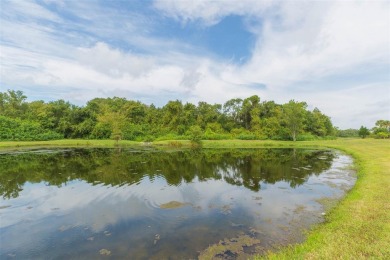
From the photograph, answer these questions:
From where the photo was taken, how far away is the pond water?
8086 mm

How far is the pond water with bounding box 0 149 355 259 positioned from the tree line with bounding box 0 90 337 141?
33522 millimetres

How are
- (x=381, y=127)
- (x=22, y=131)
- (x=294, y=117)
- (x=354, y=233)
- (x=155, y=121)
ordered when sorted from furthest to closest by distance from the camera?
1. (x=381, y=127)
2. (x=155, y=121)
3. (x=294, y=117)
4. (x=22, y=131)
5. (x=354, y=233)

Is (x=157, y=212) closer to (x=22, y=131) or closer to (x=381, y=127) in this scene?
(x=22, y=131)

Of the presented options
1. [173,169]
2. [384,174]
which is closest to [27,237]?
[173,169]

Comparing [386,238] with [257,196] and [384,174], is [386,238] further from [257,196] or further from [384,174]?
[384,174]

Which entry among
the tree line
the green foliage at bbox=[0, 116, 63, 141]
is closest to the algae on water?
the tree line

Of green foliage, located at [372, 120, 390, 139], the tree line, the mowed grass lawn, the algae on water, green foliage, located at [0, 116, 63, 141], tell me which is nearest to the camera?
the mowed grass lawn

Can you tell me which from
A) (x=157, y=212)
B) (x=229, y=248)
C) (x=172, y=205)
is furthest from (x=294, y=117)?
(x=229, y=248)

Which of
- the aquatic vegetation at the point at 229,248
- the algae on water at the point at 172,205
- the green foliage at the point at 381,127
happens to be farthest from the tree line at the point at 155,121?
the aquatic vegetation at the point at 229,248

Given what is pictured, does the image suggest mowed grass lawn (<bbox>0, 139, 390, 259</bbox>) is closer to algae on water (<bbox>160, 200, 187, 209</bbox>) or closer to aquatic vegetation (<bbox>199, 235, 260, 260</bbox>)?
aquatic vegetation (<bbox>199, 235, 260, 260</bbox>)

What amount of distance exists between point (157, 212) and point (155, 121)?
60943 millimetres

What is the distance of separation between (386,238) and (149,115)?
68464 mm

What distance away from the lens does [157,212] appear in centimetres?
1144

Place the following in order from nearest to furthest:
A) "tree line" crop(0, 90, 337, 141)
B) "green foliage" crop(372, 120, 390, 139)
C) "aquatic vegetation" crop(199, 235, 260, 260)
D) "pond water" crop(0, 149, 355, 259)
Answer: "aquatic vegetation" crop(199, 235, 260, 260) < "pond water" crop(0, 149, 355, 259) < "tree line" crop(0, 90, 337, 141) < "green foliage" crop(372, 120, 390, 139)
